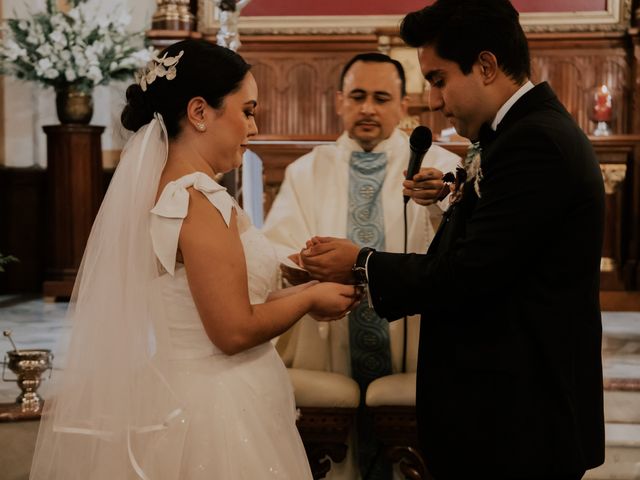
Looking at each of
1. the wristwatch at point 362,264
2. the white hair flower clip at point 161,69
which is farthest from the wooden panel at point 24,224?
the wristwatch at point 362,264

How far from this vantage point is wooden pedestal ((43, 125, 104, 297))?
25.8 ft

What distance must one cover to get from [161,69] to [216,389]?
35.2 inches

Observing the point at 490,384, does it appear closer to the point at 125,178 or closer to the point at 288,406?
the point at 288,406

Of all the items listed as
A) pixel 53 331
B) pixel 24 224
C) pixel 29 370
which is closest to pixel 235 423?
pixel 29 370

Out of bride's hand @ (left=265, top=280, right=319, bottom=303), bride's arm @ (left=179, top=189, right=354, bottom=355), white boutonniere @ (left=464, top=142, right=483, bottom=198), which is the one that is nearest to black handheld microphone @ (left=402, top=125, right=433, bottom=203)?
white boutonniere @ (left=464, top=142, right=483, bottom=198)

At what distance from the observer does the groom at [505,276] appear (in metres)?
2.29

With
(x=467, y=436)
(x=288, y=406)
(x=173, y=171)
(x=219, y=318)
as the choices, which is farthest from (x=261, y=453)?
(x=173, y=171)

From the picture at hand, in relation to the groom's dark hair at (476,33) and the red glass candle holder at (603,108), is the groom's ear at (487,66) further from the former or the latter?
the red glass candle holder at (603,108)

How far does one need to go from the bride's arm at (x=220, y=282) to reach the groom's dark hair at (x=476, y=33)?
730 mm

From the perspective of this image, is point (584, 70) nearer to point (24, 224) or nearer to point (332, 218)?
point (332, 218)

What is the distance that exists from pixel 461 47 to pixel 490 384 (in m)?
0.83

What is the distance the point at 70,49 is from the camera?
759 centimetres

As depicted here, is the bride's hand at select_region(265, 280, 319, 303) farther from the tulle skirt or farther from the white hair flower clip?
the white hair flower clip

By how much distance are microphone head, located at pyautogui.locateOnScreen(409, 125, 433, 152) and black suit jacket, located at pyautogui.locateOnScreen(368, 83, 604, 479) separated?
714 millimetres
